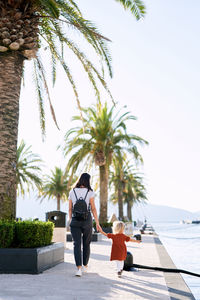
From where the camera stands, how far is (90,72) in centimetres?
1205

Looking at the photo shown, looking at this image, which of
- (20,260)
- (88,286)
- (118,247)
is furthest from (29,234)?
(88,286)

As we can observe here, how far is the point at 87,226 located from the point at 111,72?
6.42 m

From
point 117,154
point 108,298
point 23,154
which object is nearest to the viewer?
point 108,298

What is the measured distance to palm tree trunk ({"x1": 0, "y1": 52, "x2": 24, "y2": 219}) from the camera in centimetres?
862

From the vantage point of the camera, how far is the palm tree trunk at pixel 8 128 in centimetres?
862

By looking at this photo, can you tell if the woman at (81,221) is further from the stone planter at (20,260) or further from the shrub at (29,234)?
the shrub at (29,234)

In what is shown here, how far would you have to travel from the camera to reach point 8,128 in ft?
29.1

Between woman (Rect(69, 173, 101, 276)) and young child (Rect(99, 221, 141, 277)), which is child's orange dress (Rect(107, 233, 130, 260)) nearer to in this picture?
young child (Rect(99, 221, 141, 277))

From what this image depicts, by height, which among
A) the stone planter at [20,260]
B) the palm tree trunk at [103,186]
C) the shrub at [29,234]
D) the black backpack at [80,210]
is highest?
the palm tree trunk at [103,186]

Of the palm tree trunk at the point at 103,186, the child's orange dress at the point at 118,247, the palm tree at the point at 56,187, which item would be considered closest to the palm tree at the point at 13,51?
the child's orange dress at the point at 118,247

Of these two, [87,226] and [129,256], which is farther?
[129,256]

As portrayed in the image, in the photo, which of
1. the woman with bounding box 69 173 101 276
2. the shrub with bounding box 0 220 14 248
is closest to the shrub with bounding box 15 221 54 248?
the shrub with bounding box 0 220 14 248

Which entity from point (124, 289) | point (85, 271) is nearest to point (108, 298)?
point (124, 289)

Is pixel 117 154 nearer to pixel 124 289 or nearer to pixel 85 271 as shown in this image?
pixel 85 271
